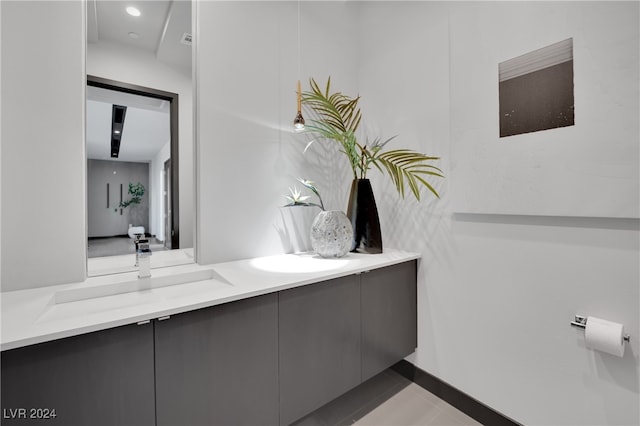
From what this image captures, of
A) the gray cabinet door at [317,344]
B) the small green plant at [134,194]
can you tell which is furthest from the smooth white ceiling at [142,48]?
the gray cabinet door at [317,344]

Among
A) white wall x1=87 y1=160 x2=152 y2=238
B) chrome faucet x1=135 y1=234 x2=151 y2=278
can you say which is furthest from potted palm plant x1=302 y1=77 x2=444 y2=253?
chrome faucet x1=135 y1=234 x2=151 y2=278

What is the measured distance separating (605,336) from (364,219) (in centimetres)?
109

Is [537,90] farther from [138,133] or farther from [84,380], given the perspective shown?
[84,380]

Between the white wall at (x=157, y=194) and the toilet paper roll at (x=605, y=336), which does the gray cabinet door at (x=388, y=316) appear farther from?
the white wall at (x=157, y=194)

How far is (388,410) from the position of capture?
4.95ft

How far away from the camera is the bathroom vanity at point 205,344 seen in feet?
2.41

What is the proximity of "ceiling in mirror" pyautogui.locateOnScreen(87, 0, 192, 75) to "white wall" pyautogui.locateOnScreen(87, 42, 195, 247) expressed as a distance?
4cm

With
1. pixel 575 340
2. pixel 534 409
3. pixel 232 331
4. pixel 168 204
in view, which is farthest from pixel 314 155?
pixel 534 409

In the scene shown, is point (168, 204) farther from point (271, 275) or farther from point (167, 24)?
point (167, 24)

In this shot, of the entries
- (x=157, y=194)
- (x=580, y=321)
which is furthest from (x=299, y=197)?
(x=580, y=321)

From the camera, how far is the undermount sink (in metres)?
1.04

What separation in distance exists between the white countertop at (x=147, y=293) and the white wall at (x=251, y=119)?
Result: 196 millimetres

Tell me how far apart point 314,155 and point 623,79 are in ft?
4.60

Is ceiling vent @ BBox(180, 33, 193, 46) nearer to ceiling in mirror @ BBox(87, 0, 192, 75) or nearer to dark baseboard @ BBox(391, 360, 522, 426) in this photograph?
ceiling in mirror @ BBox(87, 0, 192, 75)
